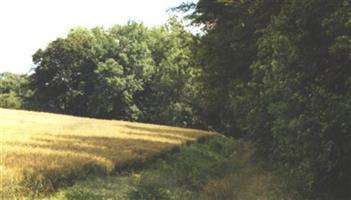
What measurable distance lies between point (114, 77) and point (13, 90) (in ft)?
116

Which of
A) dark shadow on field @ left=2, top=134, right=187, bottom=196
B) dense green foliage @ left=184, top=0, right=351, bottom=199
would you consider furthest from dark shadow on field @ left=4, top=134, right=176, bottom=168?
dense green foliage @ left=184, top=0, right=351, bottom=199

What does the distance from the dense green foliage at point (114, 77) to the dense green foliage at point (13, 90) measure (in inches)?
346

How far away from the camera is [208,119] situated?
237 ft

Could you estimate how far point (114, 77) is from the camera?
83000 mm

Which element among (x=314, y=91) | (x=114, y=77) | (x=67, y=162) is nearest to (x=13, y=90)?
(x=114, y=77)

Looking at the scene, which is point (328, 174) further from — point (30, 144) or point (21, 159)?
point (30, 144)

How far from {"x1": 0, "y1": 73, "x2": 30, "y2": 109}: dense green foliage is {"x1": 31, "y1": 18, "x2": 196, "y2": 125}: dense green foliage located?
8.78m

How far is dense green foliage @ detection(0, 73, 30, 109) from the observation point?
319ft

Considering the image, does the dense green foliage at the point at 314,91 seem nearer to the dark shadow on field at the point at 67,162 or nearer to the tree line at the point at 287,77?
the tree line at the point at 287,77

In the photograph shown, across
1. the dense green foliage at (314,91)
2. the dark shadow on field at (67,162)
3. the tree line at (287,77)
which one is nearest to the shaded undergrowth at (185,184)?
the dark shadow on field at (67,162)

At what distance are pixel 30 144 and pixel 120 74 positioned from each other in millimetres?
62384

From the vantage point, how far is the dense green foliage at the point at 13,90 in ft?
319

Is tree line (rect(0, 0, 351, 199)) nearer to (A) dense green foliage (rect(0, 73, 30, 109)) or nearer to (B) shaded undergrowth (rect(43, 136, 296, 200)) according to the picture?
(B) shaded undergrowth (rect(43, 136, 296, 200))

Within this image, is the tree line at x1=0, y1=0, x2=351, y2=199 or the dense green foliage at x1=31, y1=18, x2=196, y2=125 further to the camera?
the dense green foliage at x1=31, y1=18, x2=196, y2=125
